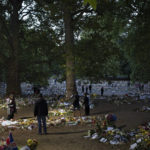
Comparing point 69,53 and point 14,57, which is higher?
point 14,57

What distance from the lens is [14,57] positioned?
25.4 meters

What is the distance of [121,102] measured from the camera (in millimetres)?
21203

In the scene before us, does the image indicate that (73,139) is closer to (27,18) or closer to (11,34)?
(11,34)

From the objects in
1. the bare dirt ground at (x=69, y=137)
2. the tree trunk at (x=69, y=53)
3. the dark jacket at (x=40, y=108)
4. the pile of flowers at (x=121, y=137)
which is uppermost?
the tree trunk at (x=69, y=53)

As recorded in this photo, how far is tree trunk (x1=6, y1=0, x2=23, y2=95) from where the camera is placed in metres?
25.5

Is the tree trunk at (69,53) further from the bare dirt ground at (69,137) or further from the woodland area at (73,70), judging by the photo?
the bare dirt ground at (69,137)

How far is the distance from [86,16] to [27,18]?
9202mm

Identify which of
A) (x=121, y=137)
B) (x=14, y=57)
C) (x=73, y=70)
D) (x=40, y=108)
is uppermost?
(x=14, y=57)

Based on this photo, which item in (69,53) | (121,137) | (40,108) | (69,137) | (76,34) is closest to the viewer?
(121,137)

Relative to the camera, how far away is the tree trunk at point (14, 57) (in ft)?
83.8

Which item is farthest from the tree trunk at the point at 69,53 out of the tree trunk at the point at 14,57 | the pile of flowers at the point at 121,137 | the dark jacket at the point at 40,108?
the pile of flowers at the point at 121,137

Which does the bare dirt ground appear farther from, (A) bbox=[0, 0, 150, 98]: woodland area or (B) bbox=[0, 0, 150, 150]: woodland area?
(A) bbox=[0, 0, 150, 98]: woodland area

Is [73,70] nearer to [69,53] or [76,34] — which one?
[69,53]

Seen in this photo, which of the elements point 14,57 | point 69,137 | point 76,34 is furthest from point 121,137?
point 14,57
